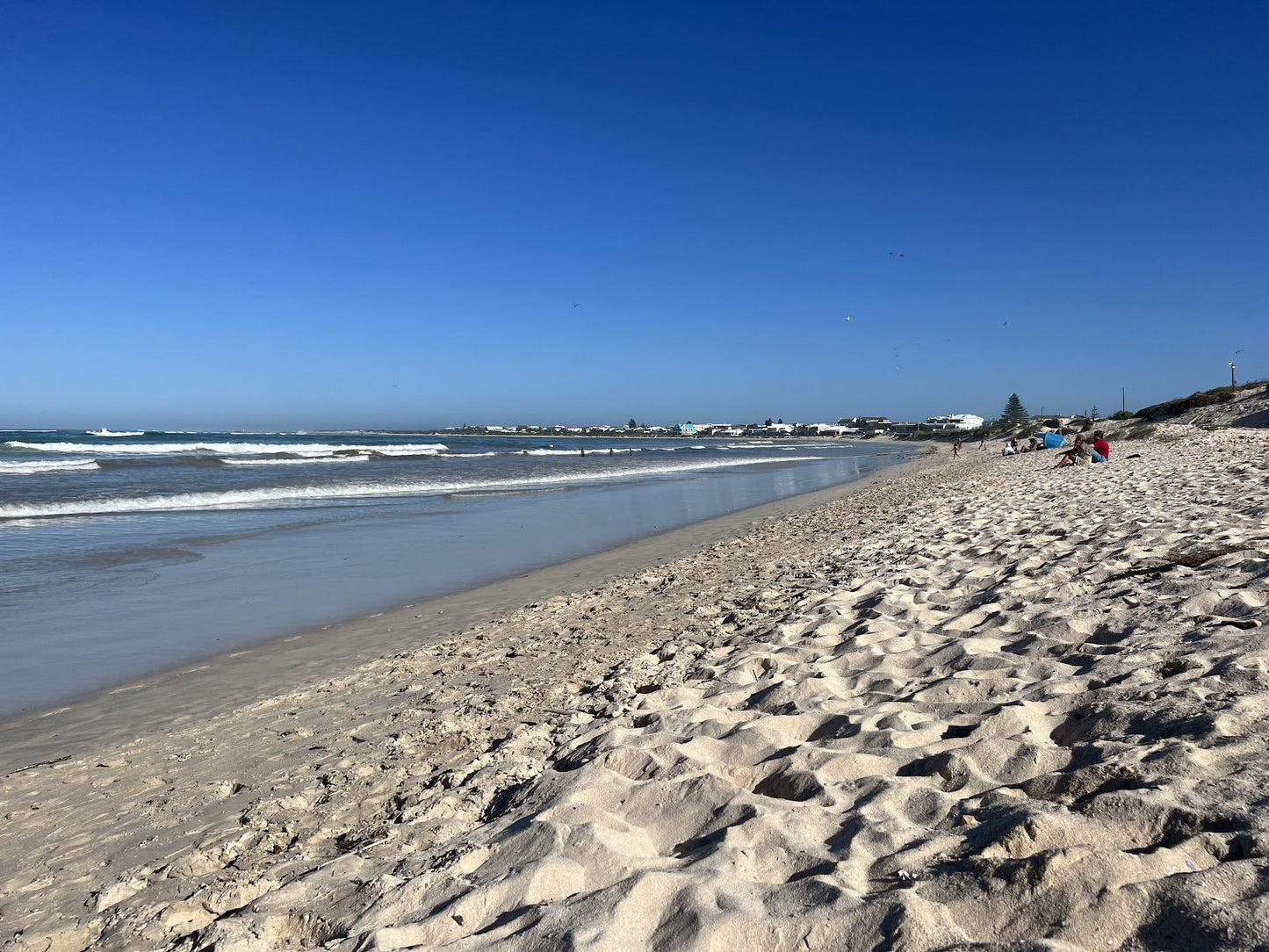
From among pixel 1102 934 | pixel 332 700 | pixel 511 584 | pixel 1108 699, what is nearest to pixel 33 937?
pixel 332 700

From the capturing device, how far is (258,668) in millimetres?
5852

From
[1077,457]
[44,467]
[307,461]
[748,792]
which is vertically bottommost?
[307,461]

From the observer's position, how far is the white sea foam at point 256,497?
16328mm

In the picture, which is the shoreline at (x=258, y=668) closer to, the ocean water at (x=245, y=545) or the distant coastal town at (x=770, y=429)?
the ocean water at (x=245, y=545)

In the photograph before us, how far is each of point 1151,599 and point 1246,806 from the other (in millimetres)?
2632

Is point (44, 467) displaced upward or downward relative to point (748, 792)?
downward

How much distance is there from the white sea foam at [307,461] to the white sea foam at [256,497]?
15053 millimetres

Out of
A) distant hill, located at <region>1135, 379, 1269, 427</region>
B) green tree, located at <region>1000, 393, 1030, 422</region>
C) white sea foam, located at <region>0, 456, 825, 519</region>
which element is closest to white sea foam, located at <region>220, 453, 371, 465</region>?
white sea foam, located at <region>0, 456, 825, 519</region>

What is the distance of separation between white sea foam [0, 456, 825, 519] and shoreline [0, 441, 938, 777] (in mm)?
11970

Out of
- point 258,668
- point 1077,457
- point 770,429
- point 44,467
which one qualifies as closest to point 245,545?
point 258,668

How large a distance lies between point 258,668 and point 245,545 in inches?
270

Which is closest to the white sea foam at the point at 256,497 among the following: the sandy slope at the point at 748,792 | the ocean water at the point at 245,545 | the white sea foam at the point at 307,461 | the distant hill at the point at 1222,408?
the ocean water at the point at 245,545

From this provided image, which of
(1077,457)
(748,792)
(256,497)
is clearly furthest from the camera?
(256,497)

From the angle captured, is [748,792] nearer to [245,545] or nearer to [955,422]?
[245,545]
